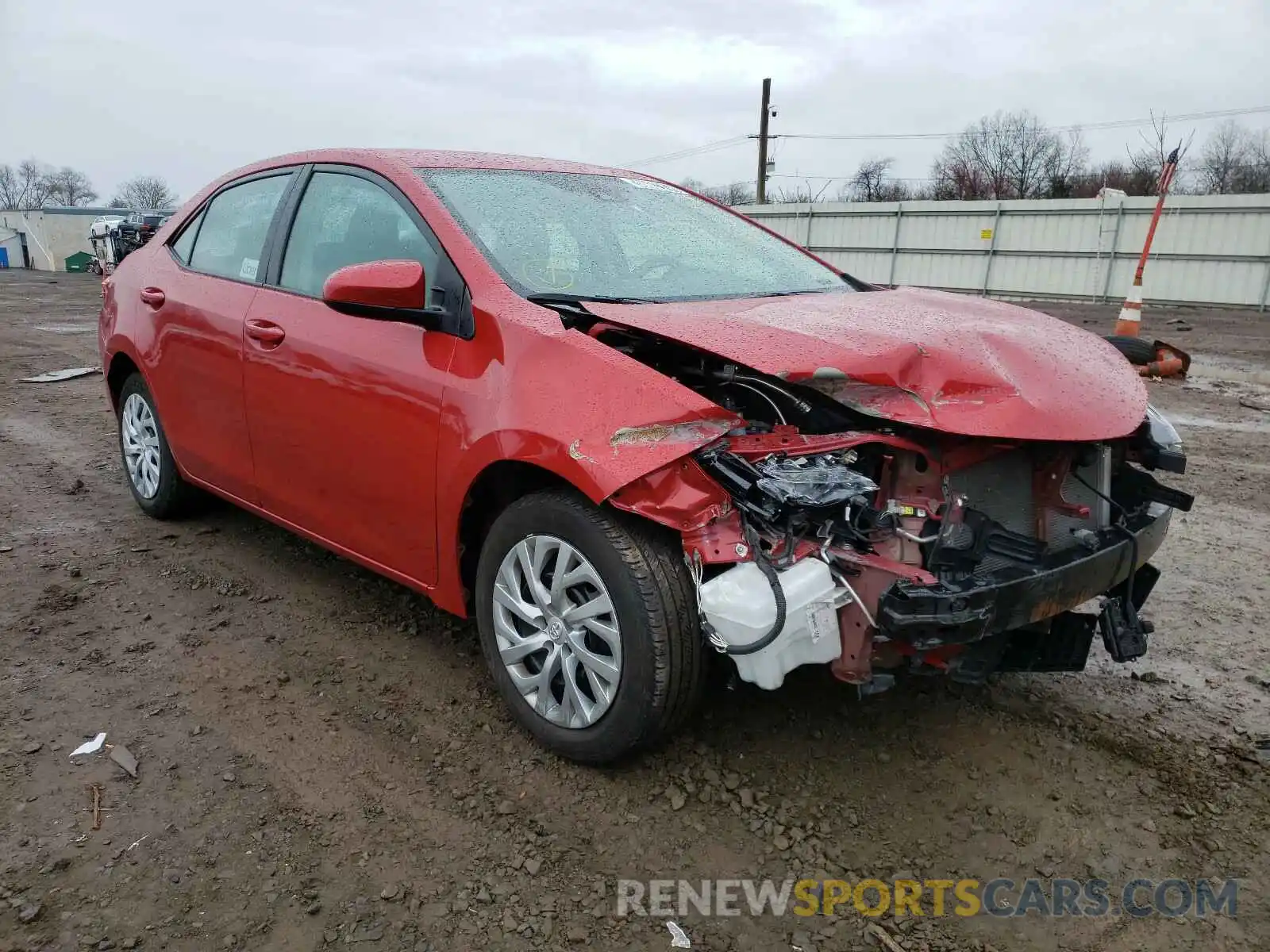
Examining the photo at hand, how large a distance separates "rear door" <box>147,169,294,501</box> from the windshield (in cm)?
102

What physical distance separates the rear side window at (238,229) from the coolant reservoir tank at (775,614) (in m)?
2.42

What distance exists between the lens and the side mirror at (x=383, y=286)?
104 inches

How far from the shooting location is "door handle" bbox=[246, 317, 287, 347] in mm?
3254

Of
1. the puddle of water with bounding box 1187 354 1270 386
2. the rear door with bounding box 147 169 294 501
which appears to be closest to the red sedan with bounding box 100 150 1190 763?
the rear door with bounding box 147 169 294 501

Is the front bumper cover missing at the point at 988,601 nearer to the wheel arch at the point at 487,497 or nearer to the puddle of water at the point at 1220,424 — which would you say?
the wheel arch at the point at 487,497

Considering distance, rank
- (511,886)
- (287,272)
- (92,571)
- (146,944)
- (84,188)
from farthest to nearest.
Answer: (84,188) → (92,571) → (287,272) → (511,886) → (146,944)

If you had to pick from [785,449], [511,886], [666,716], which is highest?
[785,449]

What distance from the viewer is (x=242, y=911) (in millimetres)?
2055

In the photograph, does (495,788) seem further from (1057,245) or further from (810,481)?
(1057,245)

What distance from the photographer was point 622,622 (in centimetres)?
232

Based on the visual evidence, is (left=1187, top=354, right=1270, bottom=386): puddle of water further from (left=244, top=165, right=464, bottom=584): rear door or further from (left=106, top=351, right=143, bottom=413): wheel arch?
(left=106, top=351, right=143, bottom=413): wheel arch

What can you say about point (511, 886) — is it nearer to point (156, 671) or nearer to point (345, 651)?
point (345, 651)

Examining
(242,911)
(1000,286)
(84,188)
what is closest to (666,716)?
(242,911)

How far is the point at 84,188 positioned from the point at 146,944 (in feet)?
304
